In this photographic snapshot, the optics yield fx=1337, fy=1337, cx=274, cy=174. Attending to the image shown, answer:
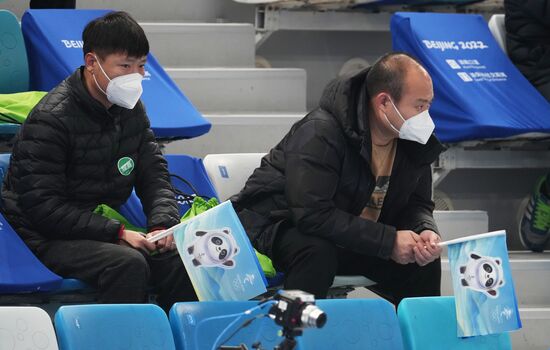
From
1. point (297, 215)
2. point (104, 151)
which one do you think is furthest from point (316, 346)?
point (104, 151)

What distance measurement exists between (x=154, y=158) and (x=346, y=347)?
48.4 inches

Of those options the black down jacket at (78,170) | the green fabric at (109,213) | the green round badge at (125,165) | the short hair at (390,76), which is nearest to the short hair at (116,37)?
the black down jacket at (78,170)

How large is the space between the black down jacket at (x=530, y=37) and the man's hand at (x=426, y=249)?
78.0 inches

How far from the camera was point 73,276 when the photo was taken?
13.3ft

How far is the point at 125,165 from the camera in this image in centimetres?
434

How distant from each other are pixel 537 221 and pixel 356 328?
2619 mm

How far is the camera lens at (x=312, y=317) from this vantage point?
2561 millimetres

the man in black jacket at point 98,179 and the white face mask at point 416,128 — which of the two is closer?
the man in black jacket at point 98,179

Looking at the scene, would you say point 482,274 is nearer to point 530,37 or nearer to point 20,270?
point 20,270

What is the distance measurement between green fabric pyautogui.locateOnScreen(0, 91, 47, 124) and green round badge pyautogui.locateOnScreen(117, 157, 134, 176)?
53 cm

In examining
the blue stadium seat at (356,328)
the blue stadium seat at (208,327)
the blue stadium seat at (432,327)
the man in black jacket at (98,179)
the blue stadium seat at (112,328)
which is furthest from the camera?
the man in black jacket at (98,179)

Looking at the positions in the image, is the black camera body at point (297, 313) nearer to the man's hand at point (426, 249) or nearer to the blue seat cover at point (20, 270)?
the blue seat cover at point (20, 270)

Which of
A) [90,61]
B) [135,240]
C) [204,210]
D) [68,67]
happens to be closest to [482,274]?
[204,210]

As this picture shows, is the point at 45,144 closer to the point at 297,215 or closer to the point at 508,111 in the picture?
the point at 297,215
